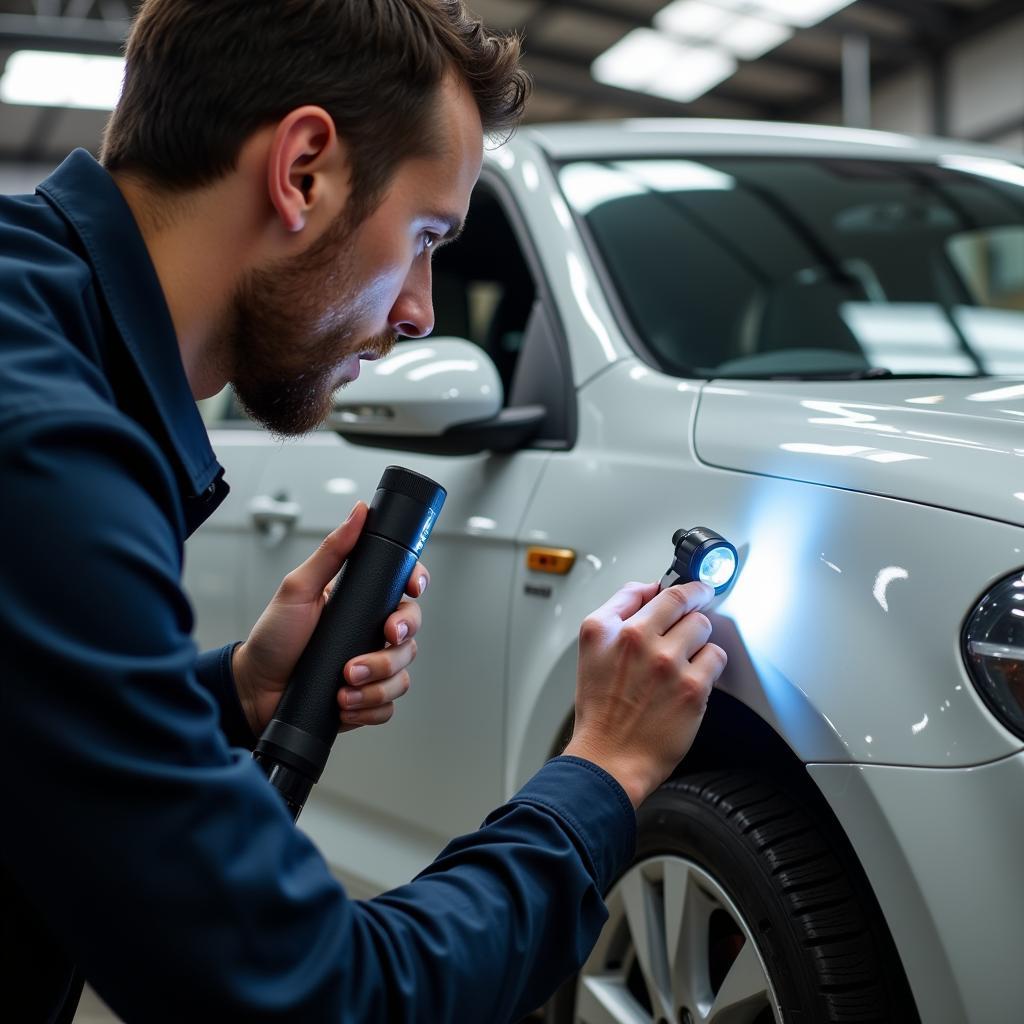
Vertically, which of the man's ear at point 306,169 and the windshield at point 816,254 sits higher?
the man's ear at point 306,169

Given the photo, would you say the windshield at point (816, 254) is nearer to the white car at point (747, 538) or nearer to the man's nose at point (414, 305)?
the white car at point (747, 538)

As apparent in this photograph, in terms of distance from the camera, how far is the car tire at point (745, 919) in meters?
1.08

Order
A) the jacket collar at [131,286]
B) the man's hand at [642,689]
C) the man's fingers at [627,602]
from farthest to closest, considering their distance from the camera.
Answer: the man's fingers at [627,602], the man's hand at [642,689], the jacket collar at [131,286]

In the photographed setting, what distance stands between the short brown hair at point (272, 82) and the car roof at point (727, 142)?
101 centimetres

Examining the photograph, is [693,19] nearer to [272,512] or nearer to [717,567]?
[272,512]

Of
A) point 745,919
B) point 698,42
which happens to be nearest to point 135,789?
point 745,919

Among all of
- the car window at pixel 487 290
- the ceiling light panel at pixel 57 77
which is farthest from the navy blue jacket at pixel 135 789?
the ceiling light panel at pixel 57 77

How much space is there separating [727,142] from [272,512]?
Answer: 3.28 feet

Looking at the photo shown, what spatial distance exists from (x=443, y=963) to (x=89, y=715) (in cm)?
27

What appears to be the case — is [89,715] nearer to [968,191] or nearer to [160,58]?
[160,58]

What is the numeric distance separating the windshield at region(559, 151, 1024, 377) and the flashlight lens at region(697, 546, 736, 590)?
26.7 inches

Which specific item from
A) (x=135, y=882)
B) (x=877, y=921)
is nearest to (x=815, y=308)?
(x=877, y=921)

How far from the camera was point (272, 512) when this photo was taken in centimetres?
209

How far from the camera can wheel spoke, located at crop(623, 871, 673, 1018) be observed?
4.26 ft
